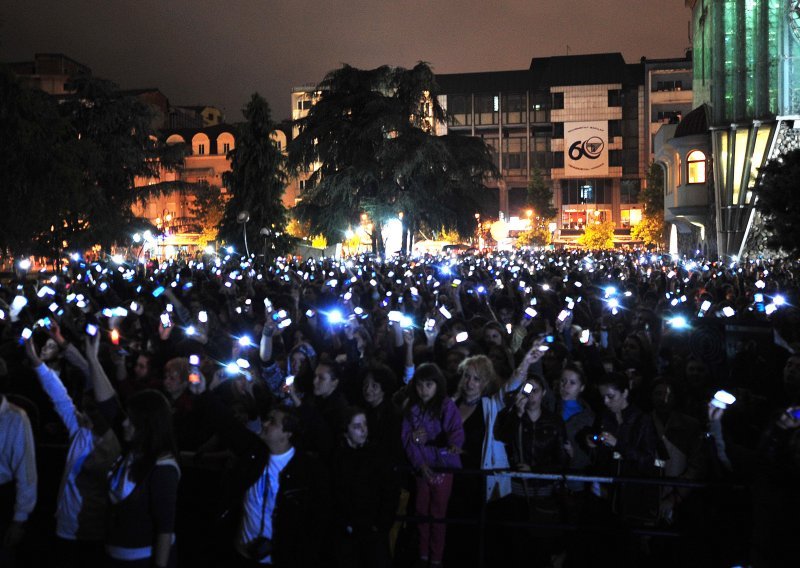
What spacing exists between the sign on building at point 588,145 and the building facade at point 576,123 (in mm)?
112

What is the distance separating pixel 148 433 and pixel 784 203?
23.0 meters

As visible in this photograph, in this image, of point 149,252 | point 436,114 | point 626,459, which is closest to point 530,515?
point 626,459

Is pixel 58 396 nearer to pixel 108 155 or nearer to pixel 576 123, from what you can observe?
pixel 108 155

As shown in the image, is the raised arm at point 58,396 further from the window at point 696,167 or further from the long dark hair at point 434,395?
the window at point 696,167

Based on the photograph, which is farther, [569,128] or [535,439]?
[569,128]

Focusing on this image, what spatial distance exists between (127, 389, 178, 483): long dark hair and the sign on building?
9356 centimetres

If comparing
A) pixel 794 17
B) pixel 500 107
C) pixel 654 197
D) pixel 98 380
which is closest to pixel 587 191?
pixel 500 107

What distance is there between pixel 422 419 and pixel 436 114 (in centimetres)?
3447

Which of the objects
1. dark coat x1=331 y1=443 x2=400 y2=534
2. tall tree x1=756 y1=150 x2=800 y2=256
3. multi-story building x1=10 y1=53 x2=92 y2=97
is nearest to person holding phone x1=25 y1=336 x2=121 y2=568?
dark coat x1=331 y1=443 x2=400 y2=534

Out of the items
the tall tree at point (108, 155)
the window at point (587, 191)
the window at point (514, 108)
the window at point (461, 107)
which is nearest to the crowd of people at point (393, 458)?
the tall tree at point (108, 155)

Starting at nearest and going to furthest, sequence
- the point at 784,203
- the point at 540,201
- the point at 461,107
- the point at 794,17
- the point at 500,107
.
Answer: the point at 784,203, the point at 794,17, the point at 540,201, the point at 500,107, the point at 461,107

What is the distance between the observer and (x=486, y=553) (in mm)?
6500

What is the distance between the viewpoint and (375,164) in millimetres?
39094

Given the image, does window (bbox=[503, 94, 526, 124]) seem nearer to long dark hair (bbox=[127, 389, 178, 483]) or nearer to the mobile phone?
the mobile phone
